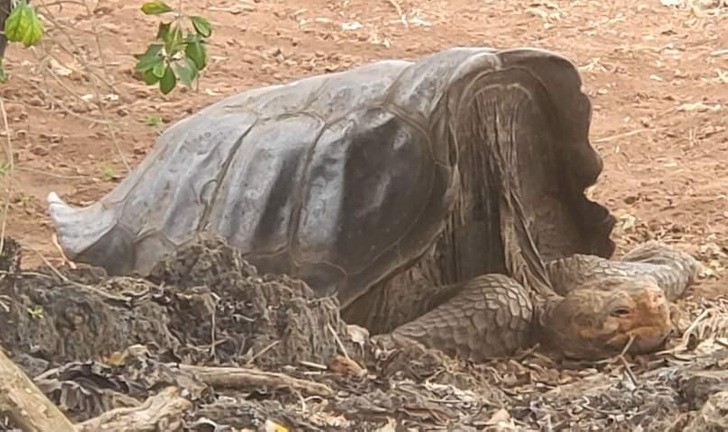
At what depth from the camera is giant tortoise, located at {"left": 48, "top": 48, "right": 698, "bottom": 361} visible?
12.2ft

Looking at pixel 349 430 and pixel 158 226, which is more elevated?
pixel 349 430

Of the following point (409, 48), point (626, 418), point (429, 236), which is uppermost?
point (626, 418)

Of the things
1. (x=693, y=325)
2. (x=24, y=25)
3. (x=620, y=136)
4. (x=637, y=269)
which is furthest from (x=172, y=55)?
(x=620, y=136)

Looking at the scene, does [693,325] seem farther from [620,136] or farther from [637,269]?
[620,136]

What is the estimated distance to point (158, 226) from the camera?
3.91m

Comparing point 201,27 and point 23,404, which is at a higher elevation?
point 201,27

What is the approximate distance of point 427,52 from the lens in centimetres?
790

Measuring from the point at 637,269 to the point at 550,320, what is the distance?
47 cm

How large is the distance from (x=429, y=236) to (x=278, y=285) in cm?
85

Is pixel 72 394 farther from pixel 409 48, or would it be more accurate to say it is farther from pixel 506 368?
pixel 409 48

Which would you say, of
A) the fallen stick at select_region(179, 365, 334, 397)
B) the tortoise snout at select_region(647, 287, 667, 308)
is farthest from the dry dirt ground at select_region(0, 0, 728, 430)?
the fallen stick at select_region(179, 365, 334, 397)

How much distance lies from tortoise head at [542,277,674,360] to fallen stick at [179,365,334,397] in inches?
60.0

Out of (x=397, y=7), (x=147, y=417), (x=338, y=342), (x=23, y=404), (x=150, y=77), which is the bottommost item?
(x=397, y=7)

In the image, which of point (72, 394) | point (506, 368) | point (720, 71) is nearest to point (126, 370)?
point (72, 394)
